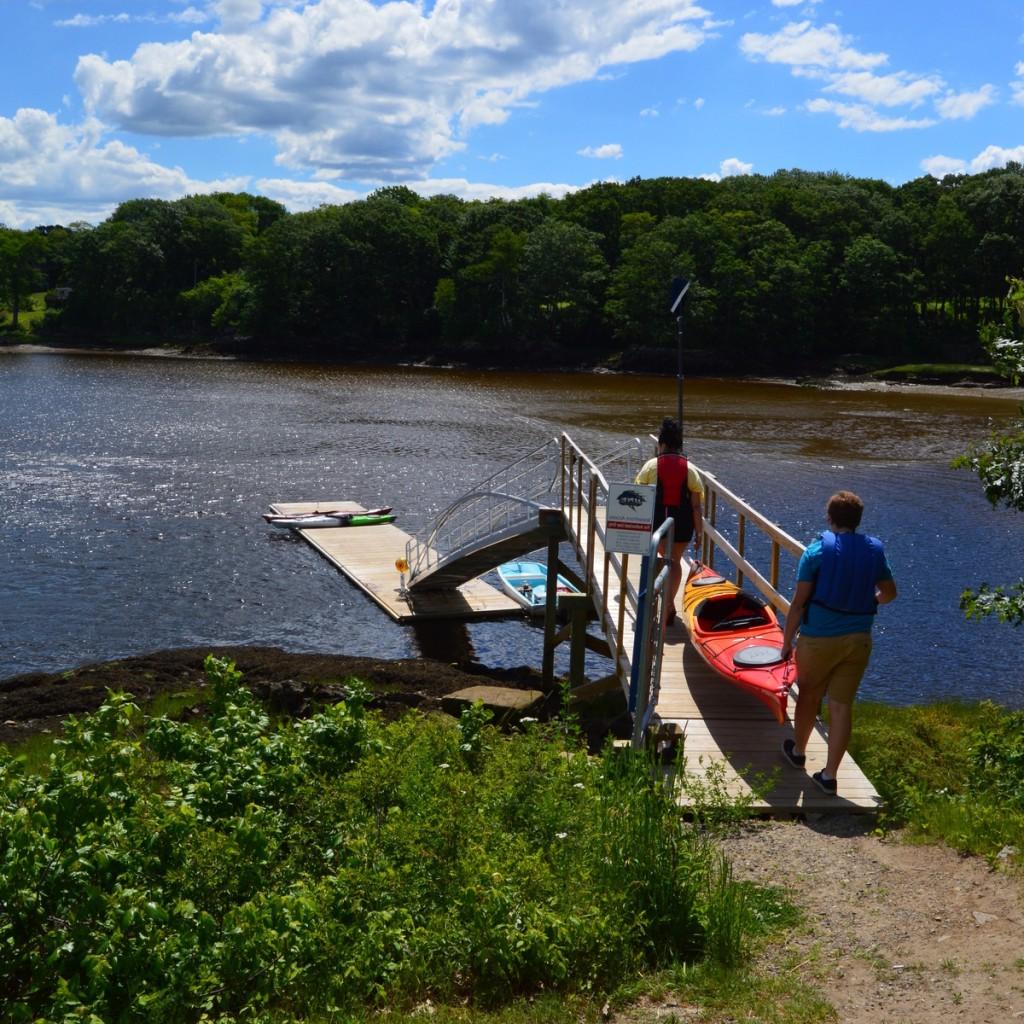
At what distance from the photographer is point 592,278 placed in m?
94.1

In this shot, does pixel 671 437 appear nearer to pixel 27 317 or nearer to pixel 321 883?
pixel 321 883

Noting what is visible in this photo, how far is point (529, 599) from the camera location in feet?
74.9

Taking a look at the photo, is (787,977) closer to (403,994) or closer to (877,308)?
(403,994)

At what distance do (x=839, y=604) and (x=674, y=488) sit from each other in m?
3.38

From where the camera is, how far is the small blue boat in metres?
22.5

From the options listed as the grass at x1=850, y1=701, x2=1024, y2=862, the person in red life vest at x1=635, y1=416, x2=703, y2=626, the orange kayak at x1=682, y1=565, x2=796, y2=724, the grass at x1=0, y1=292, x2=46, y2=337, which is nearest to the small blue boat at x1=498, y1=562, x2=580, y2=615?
the person in red life vest at x1=635, y1=416, x2=703, y2=626

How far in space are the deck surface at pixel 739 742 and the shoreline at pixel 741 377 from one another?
5226 centimetres

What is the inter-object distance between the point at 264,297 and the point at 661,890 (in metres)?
100

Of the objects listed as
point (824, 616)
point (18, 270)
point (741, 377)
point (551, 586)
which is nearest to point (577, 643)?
point (551, 586)

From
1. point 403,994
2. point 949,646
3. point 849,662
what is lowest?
point 949,646

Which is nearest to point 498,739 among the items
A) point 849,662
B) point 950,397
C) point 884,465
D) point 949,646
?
point 849,662

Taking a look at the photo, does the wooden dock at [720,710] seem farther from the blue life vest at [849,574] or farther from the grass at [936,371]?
the grass at [936,371]

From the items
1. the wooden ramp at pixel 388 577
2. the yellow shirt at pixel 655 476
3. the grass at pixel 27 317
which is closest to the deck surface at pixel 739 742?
the yellow shirt at pixel 655 476

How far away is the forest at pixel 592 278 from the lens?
86250mm
